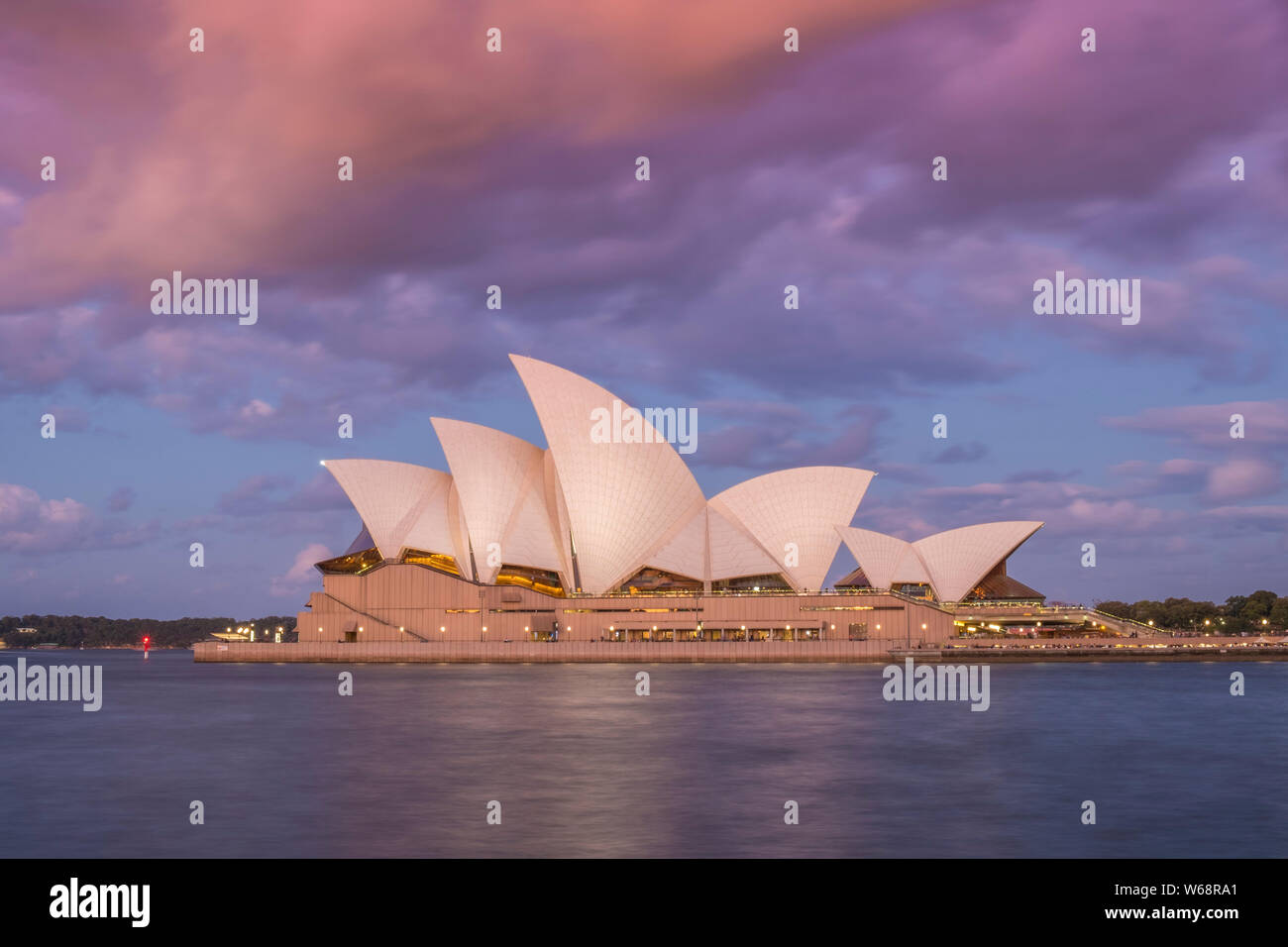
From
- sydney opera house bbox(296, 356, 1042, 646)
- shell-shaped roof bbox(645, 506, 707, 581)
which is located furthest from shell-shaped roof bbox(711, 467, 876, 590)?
shell-shaped roof bbox(645, 506, 707, 581)

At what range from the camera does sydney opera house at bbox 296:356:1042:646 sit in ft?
235

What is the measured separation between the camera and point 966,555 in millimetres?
80875

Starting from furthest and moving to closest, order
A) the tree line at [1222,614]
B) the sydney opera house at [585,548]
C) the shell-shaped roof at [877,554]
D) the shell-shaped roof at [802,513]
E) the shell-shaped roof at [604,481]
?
the tree line at [1222,614], the shell-shaped roof at [877,554], the shell-shaped roof at [802,513], the sydney opera house at [585,548], the shell-shaped roof at [604,481]

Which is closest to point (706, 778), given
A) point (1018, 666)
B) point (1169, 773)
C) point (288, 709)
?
point (1169, 773)

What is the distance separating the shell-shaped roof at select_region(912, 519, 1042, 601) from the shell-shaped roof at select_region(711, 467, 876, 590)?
30.2 feet

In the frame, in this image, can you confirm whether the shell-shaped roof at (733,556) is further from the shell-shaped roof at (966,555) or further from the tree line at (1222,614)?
the tree line at (1222,614)

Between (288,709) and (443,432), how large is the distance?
3126cm

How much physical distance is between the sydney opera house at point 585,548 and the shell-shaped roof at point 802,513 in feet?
0.32

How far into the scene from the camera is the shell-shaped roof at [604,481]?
229 ft

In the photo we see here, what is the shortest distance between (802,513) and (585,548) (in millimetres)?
15384

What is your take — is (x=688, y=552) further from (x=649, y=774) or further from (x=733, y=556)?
(x=649, y=774)

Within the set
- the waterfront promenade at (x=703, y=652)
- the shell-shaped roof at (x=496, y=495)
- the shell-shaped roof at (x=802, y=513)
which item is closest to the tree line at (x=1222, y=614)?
the waterfront promenade at (x=703, y=652)

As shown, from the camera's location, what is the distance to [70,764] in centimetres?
2950
